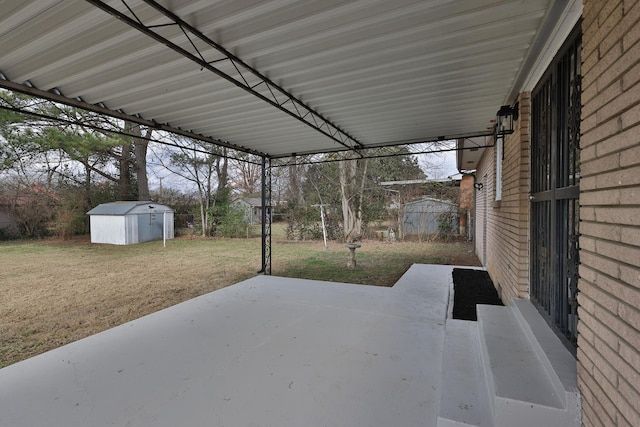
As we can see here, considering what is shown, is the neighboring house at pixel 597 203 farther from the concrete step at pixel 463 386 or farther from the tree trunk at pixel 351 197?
the tree trunk at pixel 351 197

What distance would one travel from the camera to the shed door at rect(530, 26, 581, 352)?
194 cm

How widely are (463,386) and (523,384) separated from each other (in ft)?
1.32

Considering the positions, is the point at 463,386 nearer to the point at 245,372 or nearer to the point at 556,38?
the point at 245,372

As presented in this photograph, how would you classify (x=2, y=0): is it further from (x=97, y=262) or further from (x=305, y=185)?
(x=305, y=185)

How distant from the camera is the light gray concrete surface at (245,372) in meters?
1.96

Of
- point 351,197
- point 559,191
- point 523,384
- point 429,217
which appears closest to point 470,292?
point 559,191

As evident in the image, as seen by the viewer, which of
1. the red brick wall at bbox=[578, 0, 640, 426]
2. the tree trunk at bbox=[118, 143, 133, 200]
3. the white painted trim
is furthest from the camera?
the tree trunk at bbox=[118, 143, 133, 200]

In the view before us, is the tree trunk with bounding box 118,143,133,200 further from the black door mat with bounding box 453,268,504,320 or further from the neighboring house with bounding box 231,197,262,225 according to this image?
the black door mat with bounding box 453,268,504,320

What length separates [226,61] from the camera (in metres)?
2.77

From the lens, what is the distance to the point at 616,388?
116 cm

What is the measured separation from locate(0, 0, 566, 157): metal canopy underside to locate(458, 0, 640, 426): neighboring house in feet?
1.97

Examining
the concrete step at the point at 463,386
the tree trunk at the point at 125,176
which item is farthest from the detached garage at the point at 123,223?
the concrete step at the point at 463,386

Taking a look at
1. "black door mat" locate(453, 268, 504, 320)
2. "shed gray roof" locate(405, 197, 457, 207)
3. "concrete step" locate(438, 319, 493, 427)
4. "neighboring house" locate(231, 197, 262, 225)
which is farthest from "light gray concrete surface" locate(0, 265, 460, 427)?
"neighboring house" locate(231, 197, 262, 225)

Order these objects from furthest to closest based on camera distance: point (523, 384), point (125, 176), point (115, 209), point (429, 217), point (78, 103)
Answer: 1. point (125, 176)
2. point (115, 209)
3. point (429, 217)
4. point (78, 103)
5. point (523, 384)
